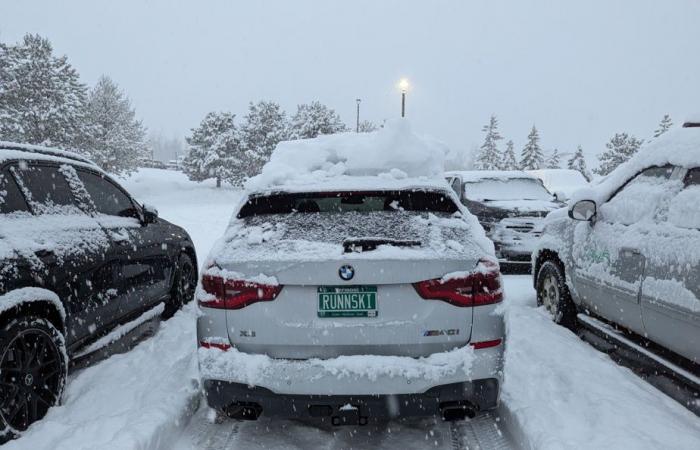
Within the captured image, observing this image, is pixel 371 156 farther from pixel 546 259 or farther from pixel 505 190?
pixel 505 190

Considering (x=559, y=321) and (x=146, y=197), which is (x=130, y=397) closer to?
(x=559, y=321)

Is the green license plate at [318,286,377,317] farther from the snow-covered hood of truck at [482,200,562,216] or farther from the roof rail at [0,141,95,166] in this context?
the snow-covered hood of truck at [482,200,562,216]

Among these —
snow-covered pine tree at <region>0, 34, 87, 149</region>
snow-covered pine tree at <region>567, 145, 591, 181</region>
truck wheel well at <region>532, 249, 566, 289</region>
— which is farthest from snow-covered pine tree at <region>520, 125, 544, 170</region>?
truck wheel well at <region>532, 249, 566, 289</region>

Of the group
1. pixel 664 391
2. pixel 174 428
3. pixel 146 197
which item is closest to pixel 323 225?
pixel 174 428

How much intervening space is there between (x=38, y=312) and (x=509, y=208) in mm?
7652

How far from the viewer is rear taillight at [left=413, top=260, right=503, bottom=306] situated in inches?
117

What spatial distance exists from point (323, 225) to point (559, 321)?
12.4 feet

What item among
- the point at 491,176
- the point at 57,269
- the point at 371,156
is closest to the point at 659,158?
the point at 371,156

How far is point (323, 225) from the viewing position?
3332 millimetres

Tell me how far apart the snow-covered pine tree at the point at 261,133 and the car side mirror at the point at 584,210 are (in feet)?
156

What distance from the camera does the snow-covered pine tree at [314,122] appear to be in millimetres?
53438

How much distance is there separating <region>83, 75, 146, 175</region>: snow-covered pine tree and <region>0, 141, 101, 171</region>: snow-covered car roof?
1574 inches

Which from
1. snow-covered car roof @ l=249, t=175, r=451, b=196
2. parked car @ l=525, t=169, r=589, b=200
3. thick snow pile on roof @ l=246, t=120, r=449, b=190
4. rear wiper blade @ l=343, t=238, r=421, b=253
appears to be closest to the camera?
rear wiper blade @ l=343, t=238, r=421, b=253

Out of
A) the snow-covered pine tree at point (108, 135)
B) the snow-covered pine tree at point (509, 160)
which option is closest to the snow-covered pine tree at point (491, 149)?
the snow-covered pine tree at point (509, 160)
